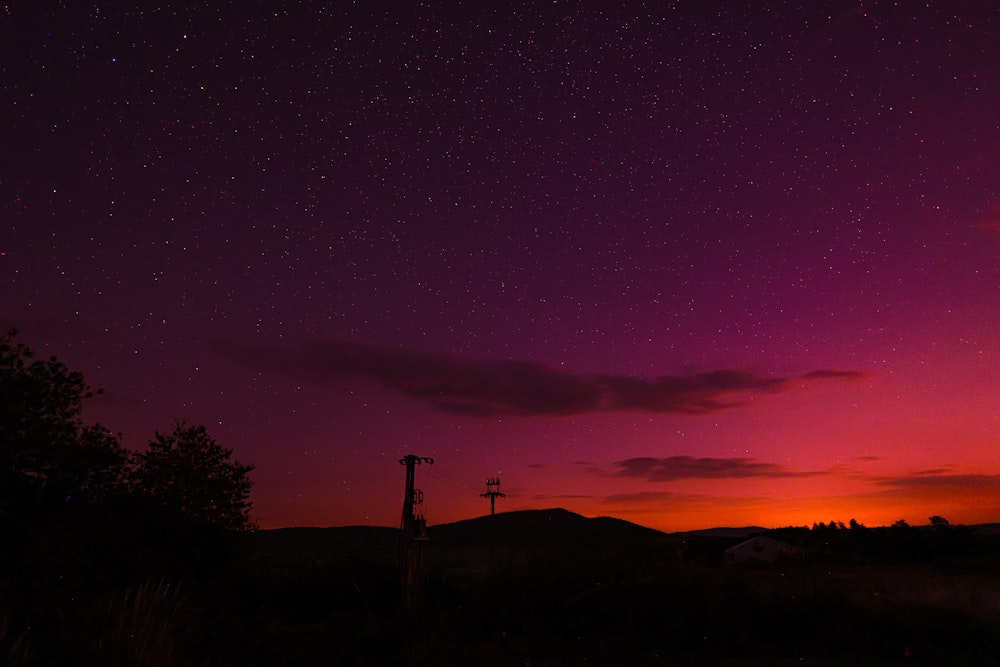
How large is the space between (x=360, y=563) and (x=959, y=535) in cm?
6227

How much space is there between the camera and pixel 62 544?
791 inches

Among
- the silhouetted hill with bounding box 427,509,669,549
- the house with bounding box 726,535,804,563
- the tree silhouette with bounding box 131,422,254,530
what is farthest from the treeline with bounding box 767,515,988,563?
the silhouetted hill with bounding box 427,509,669,549

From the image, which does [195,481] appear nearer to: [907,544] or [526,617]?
[526,617]

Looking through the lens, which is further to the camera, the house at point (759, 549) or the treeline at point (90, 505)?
the house at point (759, 549)

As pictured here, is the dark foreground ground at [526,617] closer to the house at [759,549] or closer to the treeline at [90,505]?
the treeline at [90,505]

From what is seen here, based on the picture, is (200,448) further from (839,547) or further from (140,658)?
(839,547)

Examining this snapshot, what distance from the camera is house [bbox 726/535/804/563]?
67562 mm

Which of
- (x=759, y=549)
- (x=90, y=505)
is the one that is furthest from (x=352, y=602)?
(x=759, y=549)

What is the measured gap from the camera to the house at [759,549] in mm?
67562

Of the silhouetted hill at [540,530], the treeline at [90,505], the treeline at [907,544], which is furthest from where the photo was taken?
the silhouetted hill at [540,530]

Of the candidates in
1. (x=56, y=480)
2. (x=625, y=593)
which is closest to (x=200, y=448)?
(x=56, y=480)

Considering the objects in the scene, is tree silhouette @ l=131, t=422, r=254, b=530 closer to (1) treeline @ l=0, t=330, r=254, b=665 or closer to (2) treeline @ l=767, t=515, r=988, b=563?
(1) treeline @ l=0, t=330, r=254, b=665

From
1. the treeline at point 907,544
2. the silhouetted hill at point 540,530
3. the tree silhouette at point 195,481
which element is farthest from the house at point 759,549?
the silhouetted hill at point 540,530

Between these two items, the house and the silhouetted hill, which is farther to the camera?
the silhouetted hill
